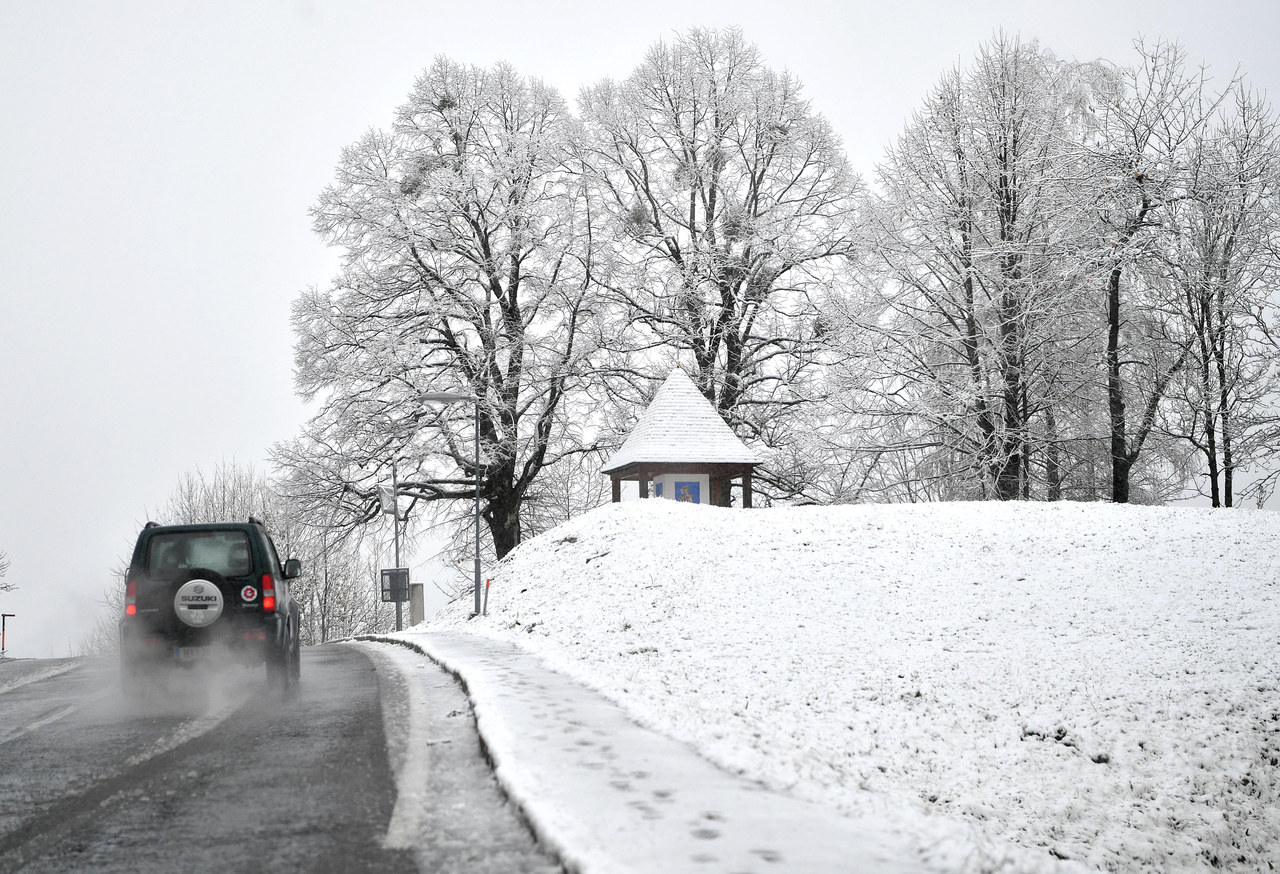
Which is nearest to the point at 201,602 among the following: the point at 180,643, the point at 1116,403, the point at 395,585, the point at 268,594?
the point at 180,643

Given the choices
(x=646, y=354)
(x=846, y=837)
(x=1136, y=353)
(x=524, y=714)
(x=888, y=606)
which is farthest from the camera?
(x=646, y=354)

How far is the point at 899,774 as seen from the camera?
845cm

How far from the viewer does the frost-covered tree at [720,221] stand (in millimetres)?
29922

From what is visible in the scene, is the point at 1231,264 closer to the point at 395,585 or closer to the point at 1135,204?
the point at 1135,204

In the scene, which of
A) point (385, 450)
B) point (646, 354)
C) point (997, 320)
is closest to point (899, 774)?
point (997, 320)

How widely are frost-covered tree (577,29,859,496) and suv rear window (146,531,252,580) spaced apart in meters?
20.2

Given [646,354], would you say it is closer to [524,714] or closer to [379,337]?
[379,337]

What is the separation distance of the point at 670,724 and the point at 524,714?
3.65 feet

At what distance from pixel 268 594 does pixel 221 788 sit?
4.11 m

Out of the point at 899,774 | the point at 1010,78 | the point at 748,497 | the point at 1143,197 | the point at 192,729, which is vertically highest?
the point at 1010,78

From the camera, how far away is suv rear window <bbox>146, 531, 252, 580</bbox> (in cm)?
923

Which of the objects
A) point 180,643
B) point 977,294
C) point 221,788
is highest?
point 977,294

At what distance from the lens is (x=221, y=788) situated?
17.5ft

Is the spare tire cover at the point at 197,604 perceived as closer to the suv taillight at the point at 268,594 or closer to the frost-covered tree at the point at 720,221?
the suv taillight at the point at 268,594
